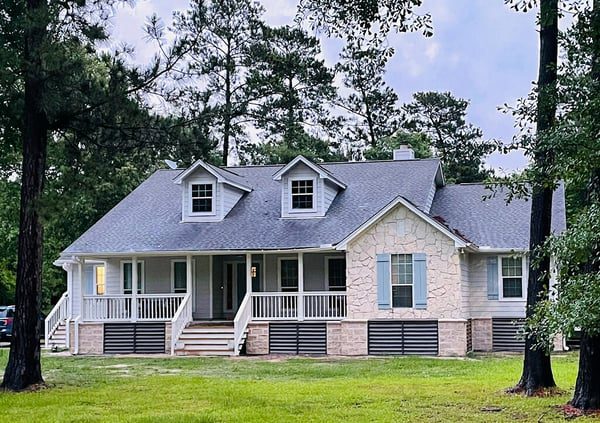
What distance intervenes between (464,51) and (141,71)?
9014 mm

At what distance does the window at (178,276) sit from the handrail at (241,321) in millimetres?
2824

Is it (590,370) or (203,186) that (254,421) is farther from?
(203,186)

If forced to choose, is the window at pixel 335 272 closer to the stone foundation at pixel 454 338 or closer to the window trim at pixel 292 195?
the window trim at pixel 292 195

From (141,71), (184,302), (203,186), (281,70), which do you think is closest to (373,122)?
(281,70)

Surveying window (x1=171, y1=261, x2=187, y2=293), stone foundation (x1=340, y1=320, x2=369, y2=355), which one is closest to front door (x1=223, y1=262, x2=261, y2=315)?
window (x1=171, y1=261, x2=187, y2=293)

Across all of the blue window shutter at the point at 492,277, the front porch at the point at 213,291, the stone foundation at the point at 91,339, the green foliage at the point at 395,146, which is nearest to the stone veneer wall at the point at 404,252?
the front porch at the point at 213,291

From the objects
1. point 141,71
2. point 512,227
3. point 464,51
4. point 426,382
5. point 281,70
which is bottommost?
point 426,382

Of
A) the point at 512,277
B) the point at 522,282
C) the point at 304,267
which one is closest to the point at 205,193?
the point at 304,267

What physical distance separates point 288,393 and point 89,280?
16.1m

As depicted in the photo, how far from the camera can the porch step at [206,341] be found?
73.2ft

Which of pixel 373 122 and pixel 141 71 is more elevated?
pixel 373 122

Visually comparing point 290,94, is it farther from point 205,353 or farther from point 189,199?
point 205,353

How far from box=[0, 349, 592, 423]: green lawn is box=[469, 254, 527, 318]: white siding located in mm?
3073

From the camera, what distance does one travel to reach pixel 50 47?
13672 mm
